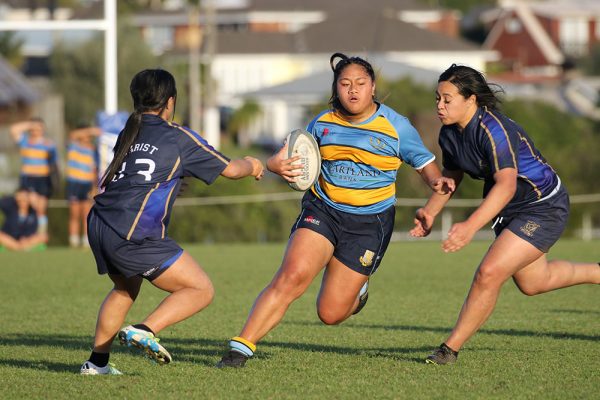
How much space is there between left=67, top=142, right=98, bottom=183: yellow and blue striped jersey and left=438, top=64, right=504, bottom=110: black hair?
12.8m

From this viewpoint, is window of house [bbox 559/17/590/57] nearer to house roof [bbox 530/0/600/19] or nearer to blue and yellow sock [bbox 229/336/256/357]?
house roof [bbox 530/0/600/19]

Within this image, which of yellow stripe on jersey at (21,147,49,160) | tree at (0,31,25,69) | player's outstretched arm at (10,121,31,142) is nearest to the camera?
player's outstretched arm at (10,121,31,142)

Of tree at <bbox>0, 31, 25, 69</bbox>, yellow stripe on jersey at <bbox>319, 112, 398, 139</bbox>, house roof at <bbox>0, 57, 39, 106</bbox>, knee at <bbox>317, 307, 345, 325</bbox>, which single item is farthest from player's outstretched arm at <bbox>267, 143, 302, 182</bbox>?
tree at <bbox>0, 31, 25, 69</bbox>

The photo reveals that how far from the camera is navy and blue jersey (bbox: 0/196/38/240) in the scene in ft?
64.8

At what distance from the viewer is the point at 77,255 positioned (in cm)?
1800

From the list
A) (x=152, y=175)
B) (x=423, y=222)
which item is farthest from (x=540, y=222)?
(x=152, y=175)

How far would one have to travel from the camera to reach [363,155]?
7.39 metres

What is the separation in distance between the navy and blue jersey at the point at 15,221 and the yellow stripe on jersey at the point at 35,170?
2.28ft

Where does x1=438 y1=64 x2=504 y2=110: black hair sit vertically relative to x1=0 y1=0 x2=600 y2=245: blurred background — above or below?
above

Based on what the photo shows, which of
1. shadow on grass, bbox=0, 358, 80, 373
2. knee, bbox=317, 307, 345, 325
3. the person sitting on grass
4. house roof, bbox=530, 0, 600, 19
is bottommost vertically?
house roof, bbox=530, 0, 600, 19

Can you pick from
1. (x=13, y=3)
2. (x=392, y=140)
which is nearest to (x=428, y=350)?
(x=392, y=140)

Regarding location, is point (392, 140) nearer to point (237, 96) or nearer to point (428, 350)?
→ point (428, 350)

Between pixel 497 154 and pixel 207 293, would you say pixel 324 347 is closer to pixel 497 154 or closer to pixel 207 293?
pixel 207 293

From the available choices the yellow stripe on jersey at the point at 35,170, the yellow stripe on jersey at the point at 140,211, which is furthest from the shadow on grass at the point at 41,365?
the yellow stripe on jersey at the point at 35,170
